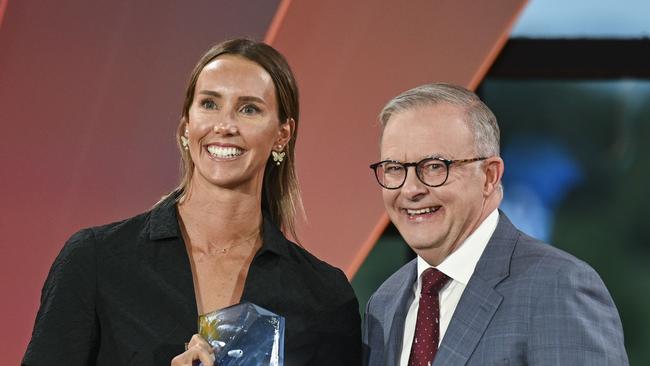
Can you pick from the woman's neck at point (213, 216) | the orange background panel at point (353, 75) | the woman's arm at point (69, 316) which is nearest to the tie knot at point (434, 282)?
the woman's neck at point (213, 216)

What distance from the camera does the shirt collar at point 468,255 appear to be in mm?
2402

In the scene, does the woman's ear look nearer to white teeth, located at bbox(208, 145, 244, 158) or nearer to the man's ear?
white teeth, located at bbox(208, 145, 244, 158)

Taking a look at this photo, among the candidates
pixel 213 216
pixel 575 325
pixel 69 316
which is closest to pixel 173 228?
pixel 213 216

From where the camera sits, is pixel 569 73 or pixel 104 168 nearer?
pixel 104 168

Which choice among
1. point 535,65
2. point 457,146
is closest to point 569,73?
point 535,65

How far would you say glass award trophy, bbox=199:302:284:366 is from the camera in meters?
2.09

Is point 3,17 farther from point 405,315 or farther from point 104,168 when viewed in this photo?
point 405,315

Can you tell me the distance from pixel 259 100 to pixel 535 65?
2.15 metres

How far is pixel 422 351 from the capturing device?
2.37m

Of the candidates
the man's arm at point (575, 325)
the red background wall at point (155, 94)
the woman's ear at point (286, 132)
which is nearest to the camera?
the man's arm at point (575, 325)

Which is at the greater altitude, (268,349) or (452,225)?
A: (452,225)

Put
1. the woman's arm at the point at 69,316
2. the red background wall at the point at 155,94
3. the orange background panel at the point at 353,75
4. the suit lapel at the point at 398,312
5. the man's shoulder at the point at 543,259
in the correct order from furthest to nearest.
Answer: the orange background panel at the point at 353,75
the red background wall at the point at 155,94
the suit lapel at the point at 398,312
the woman's arm at the point at 69,316
the man's shoulder at the point at 543,259

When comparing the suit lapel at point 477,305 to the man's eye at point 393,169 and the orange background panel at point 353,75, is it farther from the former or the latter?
the orange background panel at point 353,75

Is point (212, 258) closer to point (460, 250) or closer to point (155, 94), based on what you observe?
point (460, 250)
